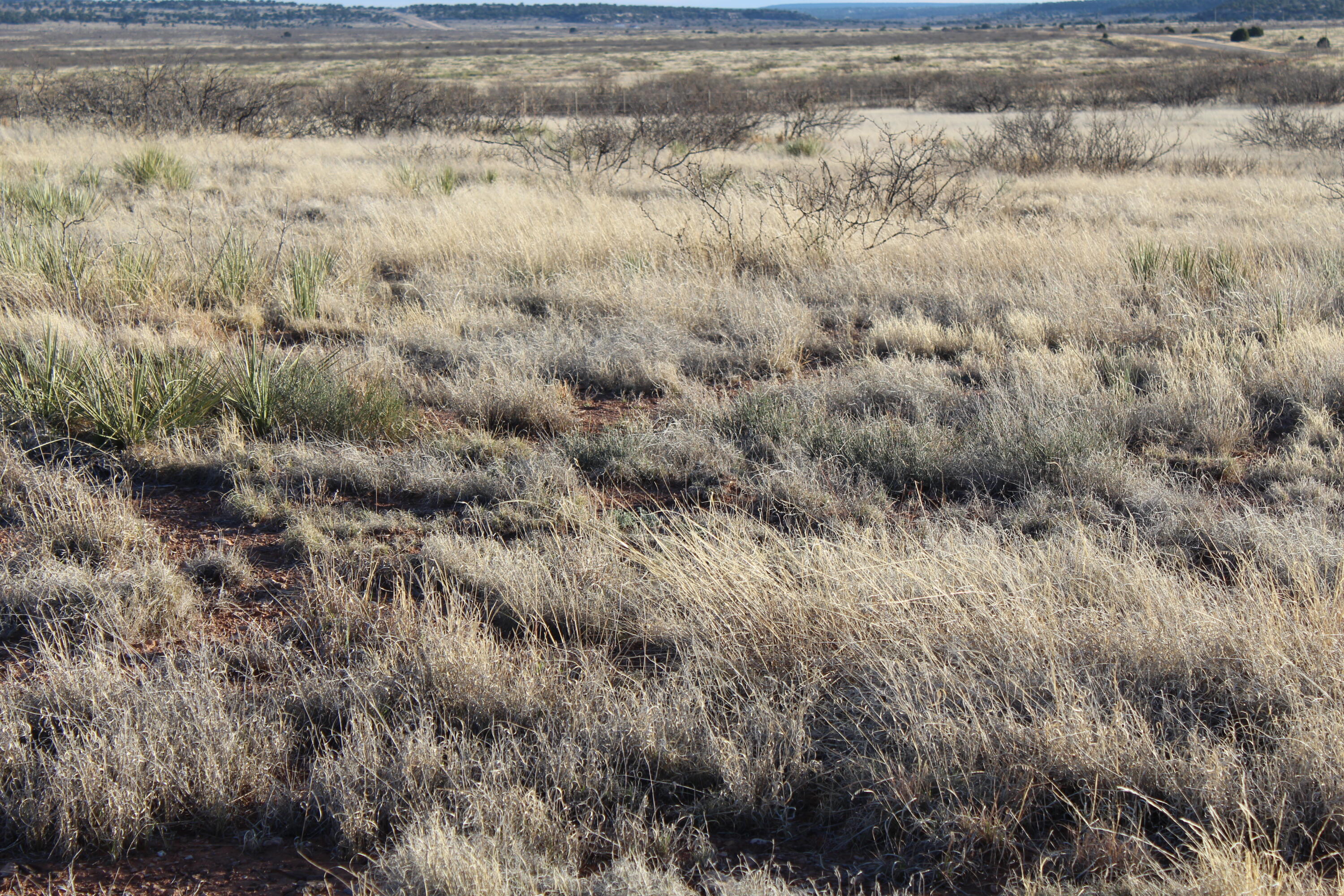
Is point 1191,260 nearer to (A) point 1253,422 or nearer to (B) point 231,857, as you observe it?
(A) point 1253,422

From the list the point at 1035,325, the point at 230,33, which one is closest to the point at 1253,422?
the point at 1035,325

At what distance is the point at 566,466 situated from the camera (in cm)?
415

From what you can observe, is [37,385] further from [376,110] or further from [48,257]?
[376,110]

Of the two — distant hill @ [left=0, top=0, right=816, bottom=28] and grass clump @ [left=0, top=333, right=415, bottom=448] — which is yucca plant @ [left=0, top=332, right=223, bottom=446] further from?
distant hill @ [left=0, top=0, right=816, bottom=28]

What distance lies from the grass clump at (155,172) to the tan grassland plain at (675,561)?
3260mm

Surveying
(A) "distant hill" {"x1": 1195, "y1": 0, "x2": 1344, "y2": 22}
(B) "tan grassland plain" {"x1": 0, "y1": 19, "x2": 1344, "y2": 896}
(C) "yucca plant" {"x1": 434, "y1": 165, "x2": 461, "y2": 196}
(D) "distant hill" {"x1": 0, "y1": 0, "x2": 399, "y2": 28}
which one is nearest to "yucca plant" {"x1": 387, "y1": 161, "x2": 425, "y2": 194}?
(C) "yucca plant" {"x1": 434, "y1": 165, "x2": 461, "y2": 196}

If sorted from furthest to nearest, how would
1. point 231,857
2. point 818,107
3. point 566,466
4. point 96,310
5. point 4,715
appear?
1. point 818,107
2. point 96,310
3. point 566,466
4. point 4,715
5. point 231,857

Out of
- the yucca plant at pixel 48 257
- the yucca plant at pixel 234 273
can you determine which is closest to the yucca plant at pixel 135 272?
the yucca plant at pixel 48 257

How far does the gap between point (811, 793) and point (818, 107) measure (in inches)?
1045

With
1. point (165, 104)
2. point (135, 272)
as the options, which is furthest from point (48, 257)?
point (165, 104)

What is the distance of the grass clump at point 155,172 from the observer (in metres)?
11.3

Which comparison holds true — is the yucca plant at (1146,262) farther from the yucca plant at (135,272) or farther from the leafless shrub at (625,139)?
the yucca plant at (135,272)

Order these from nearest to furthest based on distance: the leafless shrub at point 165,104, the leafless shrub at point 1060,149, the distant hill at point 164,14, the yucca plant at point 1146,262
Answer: the yucca plant at point 1146,262, the leafless shrub at point 1060,149, the leafless shrub at point 165,104, the distant hill at point 164,14

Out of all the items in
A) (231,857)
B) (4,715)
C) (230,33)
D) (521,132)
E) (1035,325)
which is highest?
(230,33)
